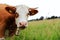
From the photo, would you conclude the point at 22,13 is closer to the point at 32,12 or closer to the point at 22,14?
the point at 22,14

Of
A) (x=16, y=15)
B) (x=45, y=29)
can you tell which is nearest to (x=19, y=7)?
(x=16, y=15)

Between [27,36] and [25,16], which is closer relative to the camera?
[25,16]

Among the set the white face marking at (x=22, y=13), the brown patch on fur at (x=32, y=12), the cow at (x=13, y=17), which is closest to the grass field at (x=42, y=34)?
the cow at (x=13, y=17)

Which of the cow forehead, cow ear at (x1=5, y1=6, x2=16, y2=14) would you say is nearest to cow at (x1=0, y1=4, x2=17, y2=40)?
cow ear at (x1=5, y1=6, x2=16, y2=14)

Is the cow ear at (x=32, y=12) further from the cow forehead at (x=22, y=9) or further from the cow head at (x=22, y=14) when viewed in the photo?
the cow forehead at (x=22, y=9)

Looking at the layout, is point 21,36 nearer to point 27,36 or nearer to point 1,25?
point 27,36

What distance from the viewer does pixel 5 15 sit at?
9414 mm

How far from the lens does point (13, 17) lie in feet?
30.8

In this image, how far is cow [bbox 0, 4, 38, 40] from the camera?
29.6 feet

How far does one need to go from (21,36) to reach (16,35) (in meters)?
0.29

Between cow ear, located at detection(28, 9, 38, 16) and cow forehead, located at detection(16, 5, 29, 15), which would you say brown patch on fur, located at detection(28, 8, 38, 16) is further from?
cow forehead, located at detection(16, 5, 29, 15)

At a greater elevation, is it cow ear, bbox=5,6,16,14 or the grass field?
cow ear, bbox=5,6,16,14

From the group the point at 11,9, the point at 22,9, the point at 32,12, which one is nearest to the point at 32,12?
the point at 32,12

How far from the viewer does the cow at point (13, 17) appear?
9031 millimetres
